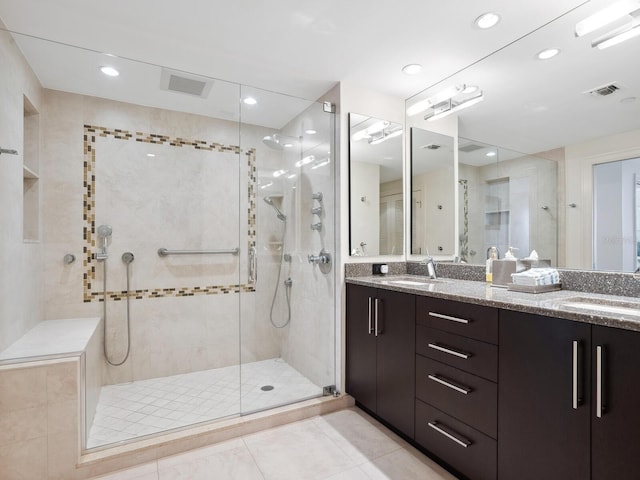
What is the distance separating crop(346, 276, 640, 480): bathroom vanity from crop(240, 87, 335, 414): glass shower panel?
22.0 inches

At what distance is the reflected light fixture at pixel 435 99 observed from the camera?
7.61 ft

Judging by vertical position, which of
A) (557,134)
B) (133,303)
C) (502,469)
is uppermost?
(557,134)

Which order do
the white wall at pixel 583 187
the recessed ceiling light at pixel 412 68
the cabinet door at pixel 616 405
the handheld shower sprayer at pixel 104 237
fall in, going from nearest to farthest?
the cabinet door at pixel 616 405 < the white wall at pixel 583 187 < the recessed ceiling light at pixel 412 68 < the handheld shower sprayer at pixel 104 237

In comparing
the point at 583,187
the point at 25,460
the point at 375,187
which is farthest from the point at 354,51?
the point at 25,460

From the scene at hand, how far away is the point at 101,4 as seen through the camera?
1.67m

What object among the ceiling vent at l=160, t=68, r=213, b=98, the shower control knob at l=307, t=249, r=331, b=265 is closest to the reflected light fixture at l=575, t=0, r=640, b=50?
the shower control knob at l=307, t=249, r=331, b=265

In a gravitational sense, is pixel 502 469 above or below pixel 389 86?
below

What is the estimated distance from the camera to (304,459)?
1.82 metres

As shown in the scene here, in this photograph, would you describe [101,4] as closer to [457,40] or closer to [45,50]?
[45,50]

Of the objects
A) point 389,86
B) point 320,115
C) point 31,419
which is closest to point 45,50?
point 320,115

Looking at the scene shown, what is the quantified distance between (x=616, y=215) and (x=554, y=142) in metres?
0.50

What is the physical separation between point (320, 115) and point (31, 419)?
2.49m

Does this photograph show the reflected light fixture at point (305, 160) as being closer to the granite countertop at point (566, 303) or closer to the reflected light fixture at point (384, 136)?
the reflected light fixture at point (384, 136)

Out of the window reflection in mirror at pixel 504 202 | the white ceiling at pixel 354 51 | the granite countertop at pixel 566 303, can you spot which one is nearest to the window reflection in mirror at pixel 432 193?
the window reflection in mirror at pixel 504 202
